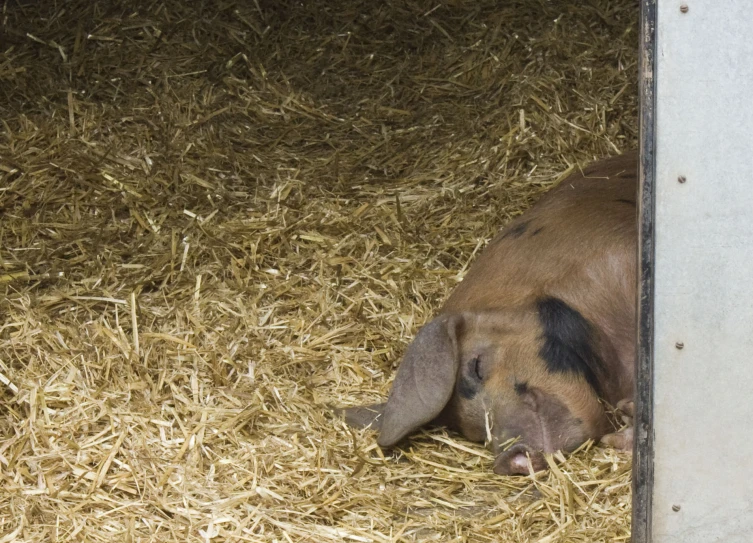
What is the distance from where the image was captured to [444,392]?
3689 mm

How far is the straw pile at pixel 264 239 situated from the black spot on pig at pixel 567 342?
1.11 feet

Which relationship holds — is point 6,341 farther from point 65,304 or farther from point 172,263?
point 172,263

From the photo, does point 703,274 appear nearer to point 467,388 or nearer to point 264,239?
point 467,388

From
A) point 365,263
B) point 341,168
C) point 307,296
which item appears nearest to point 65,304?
point 307,296

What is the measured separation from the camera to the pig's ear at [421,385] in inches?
144

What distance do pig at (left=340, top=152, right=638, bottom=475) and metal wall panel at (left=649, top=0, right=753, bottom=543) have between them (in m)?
0.81

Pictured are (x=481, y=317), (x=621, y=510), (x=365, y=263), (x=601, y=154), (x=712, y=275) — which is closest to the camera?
(x=712, y=275)

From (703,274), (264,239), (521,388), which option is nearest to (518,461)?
(521,388)

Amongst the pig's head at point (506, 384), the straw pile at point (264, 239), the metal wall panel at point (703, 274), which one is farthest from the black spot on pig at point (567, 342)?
the metal wall panel at point (703, 274)

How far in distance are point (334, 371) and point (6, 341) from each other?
132 cm

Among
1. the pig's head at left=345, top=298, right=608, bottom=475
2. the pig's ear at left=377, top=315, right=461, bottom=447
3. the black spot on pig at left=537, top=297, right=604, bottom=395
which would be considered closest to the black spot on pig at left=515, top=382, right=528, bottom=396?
the pig's head at left=345, top=298, right=608, bottom=475

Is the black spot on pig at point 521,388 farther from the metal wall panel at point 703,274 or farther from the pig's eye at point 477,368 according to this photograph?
the metal wall panel at point 703,274

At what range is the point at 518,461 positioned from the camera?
3.61 meters

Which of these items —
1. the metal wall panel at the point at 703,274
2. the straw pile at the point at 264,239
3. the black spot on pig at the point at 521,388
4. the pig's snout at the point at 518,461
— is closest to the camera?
the metal wall panel at the point at 703,274
